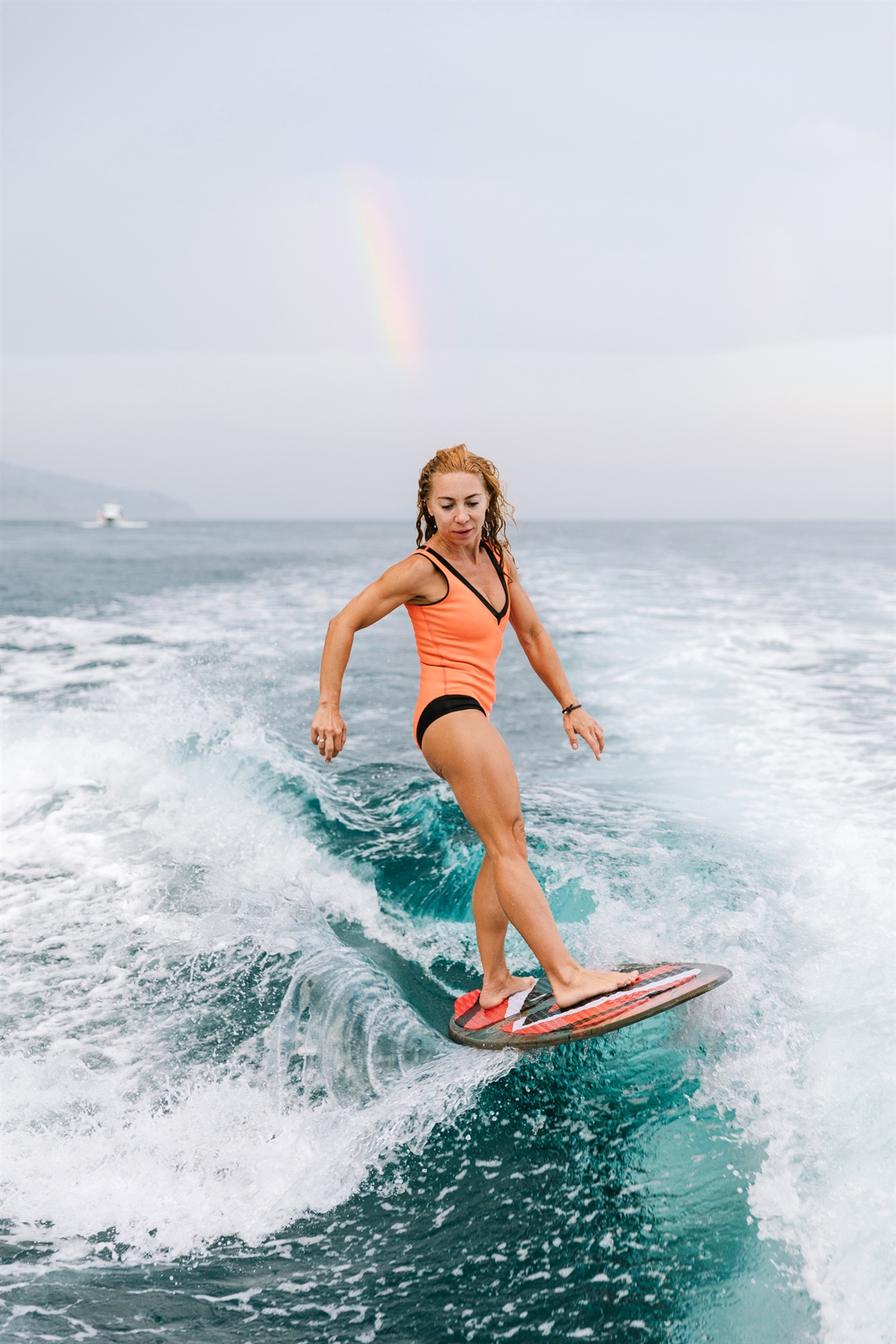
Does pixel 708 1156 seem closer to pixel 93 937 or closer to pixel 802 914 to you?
pixel 802 914

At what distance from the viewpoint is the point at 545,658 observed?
4.38 metres

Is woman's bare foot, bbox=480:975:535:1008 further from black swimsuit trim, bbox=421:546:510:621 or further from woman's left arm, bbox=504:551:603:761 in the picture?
black swimsuit trim, bbox=421:546:510:621

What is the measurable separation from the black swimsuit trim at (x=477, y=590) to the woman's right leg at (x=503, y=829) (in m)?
0.43

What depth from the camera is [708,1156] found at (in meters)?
3.34

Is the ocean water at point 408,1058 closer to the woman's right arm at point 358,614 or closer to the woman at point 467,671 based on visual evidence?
the woman at point 467,671

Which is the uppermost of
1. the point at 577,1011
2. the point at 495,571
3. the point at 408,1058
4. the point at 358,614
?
the point at 495,571

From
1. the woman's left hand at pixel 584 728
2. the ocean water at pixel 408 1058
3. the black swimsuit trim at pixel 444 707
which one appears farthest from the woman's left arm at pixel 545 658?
the ocean water at pixel 408 1058

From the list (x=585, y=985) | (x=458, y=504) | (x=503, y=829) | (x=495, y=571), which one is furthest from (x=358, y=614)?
(x=585, y=985)

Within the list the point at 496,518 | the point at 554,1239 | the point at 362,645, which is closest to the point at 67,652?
the point at 362,645

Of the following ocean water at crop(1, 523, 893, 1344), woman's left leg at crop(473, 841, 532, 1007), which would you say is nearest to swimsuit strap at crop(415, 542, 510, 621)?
woman's left leg at crop(473, 841, 532, 1007)

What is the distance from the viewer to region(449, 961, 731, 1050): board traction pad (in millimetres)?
3410

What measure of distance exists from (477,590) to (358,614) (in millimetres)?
524

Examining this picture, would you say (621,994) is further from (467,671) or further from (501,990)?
(467,671)

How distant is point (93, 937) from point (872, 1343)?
154 inches
